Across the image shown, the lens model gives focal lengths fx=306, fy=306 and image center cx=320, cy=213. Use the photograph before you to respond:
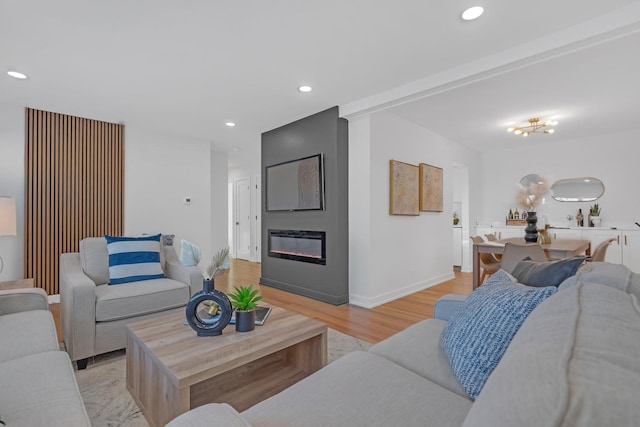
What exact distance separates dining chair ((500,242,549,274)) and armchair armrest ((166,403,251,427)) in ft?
9.74

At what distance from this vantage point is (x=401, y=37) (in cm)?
227

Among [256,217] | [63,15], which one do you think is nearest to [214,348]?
[63,15]

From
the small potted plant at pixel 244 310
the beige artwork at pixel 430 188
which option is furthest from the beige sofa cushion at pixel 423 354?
the beige artwork at pixel 430 188

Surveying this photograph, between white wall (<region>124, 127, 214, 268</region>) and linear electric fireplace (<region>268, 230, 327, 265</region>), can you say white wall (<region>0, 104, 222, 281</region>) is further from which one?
linear electric fireplace (<region>268, 230, 327, 265</region>)

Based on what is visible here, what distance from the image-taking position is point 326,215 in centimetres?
382

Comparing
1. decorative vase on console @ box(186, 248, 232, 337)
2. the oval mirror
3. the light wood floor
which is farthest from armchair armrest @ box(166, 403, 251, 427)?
the oval mirror

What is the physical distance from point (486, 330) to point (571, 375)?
67 centimetres

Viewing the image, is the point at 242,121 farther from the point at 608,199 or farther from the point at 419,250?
the point at 608,199

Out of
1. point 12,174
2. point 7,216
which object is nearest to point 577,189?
point 7,216

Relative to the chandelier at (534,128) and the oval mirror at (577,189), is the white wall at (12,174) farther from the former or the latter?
the oval mirror at (577,189)

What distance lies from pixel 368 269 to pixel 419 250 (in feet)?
3.88

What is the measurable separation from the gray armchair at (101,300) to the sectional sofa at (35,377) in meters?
0.35

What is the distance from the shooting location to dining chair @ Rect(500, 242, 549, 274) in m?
2.95

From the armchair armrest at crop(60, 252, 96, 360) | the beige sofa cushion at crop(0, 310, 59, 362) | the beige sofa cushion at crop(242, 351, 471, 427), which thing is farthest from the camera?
the armchair armrest at crop(60, 252, 96, 360)
